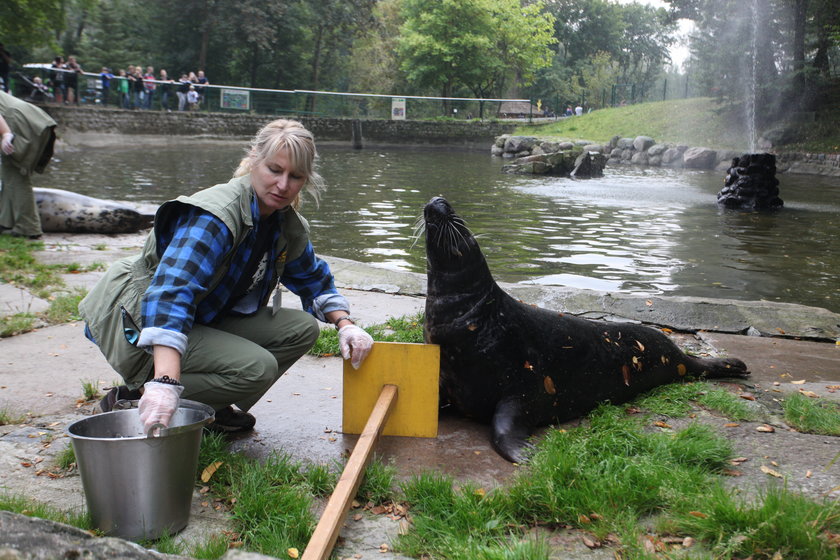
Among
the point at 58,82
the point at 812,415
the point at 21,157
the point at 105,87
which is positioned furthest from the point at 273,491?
the point at 105,87

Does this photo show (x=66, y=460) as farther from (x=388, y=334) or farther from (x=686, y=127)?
(x=686, y=127)

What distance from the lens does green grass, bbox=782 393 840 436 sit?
380 cm

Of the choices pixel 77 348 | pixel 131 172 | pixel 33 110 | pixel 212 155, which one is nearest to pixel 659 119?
pixel 212 155

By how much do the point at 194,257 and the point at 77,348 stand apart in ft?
8.05

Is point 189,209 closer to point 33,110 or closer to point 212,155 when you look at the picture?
point 33,110

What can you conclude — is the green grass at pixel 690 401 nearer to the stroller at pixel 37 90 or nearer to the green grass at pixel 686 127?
the green grass at pixel 686 127

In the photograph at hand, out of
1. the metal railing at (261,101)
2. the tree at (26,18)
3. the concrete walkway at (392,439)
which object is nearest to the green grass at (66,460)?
the concrete walkway at (392,439)

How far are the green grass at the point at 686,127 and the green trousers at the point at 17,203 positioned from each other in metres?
28.0

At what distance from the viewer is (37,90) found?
29750 mm

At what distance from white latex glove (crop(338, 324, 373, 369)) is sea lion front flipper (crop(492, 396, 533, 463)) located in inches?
30.6

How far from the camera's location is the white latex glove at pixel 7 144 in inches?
295

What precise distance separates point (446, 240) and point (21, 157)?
604 cm

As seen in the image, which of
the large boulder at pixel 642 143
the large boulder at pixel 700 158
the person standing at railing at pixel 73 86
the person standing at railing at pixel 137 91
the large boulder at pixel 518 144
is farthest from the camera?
the large boulder at pixel 518 144

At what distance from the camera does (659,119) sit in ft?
125
